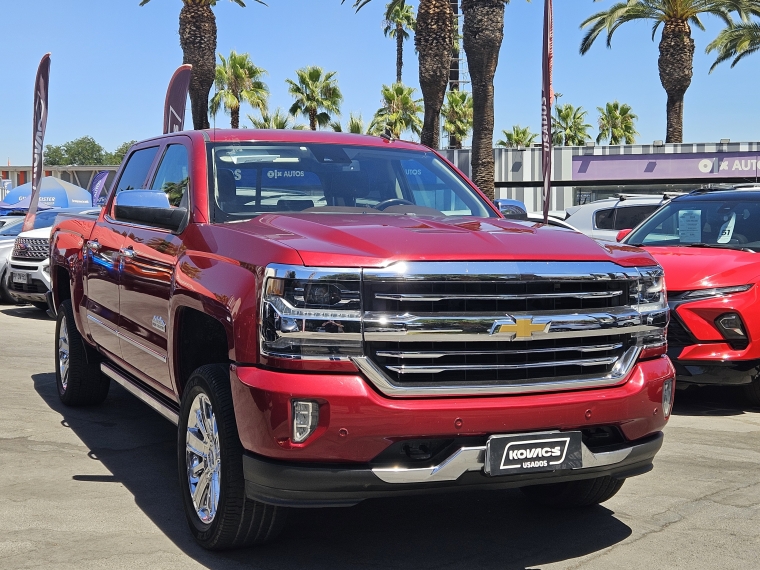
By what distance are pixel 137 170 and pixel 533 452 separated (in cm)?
374

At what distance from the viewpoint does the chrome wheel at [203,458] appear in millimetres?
4023

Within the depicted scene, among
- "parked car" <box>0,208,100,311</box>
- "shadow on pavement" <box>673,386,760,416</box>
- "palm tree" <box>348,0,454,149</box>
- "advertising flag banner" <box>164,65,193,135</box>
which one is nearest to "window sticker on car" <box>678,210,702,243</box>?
"shadow on pavement" <box>673,386,760,416</box>

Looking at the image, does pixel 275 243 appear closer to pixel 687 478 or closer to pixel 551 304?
pixel 551 304

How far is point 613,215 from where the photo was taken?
1406cm

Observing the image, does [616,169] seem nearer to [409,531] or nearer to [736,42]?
[736,42]

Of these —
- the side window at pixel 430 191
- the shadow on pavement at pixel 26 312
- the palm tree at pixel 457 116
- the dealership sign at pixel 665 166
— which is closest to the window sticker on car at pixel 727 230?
the side window at pixel 430 191

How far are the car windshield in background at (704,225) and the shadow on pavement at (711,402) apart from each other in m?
1.31

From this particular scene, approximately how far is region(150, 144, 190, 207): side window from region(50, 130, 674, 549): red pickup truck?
310 millimetres

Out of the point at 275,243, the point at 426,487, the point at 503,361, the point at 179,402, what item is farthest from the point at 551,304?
the point at 179,402

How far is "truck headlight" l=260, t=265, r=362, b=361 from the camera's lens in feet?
11.6

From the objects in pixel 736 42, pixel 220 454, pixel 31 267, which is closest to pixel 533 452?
pixel 220 454

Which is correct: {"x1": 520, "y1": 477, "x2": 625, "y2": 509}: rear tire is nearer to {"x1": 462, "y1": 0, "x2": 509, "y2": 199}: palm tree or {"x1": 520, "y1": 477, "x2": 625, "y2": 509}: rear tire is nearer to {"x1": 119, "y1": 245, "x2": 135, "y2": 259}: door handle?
{"x1": 119, "y1": 245, "x2": 135, "y2": 259}: door handle

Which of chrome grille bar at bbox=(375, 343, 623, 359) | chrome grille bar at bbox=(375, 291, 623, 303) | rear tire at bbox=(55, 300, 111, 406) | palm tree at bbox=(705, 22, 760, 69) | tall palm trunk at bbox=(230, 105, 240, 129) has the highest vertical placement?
palm tree at bbox=(705, 22, 760, 69)

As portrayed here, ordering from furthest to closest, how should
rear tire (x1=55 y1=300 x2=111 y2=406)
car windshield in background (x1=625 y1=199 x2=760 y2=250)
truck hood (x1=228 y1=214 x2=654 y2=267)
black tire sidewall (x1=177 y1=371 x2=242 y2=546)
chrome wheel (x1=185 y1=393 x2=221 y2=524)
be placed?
car windshield in background (x1=625 y1=199 x2=760 y2=250)
rear tire (x1=55 y1=300 x2=111 y2=406)
chrome wheel (x1=185 y1=393 x2=221 y2=524)
black tire sidewall (x1=177 y1=371 x2=242 y2=546)
truck hood (x1=228 y1=214 x2=654 y2=267)
